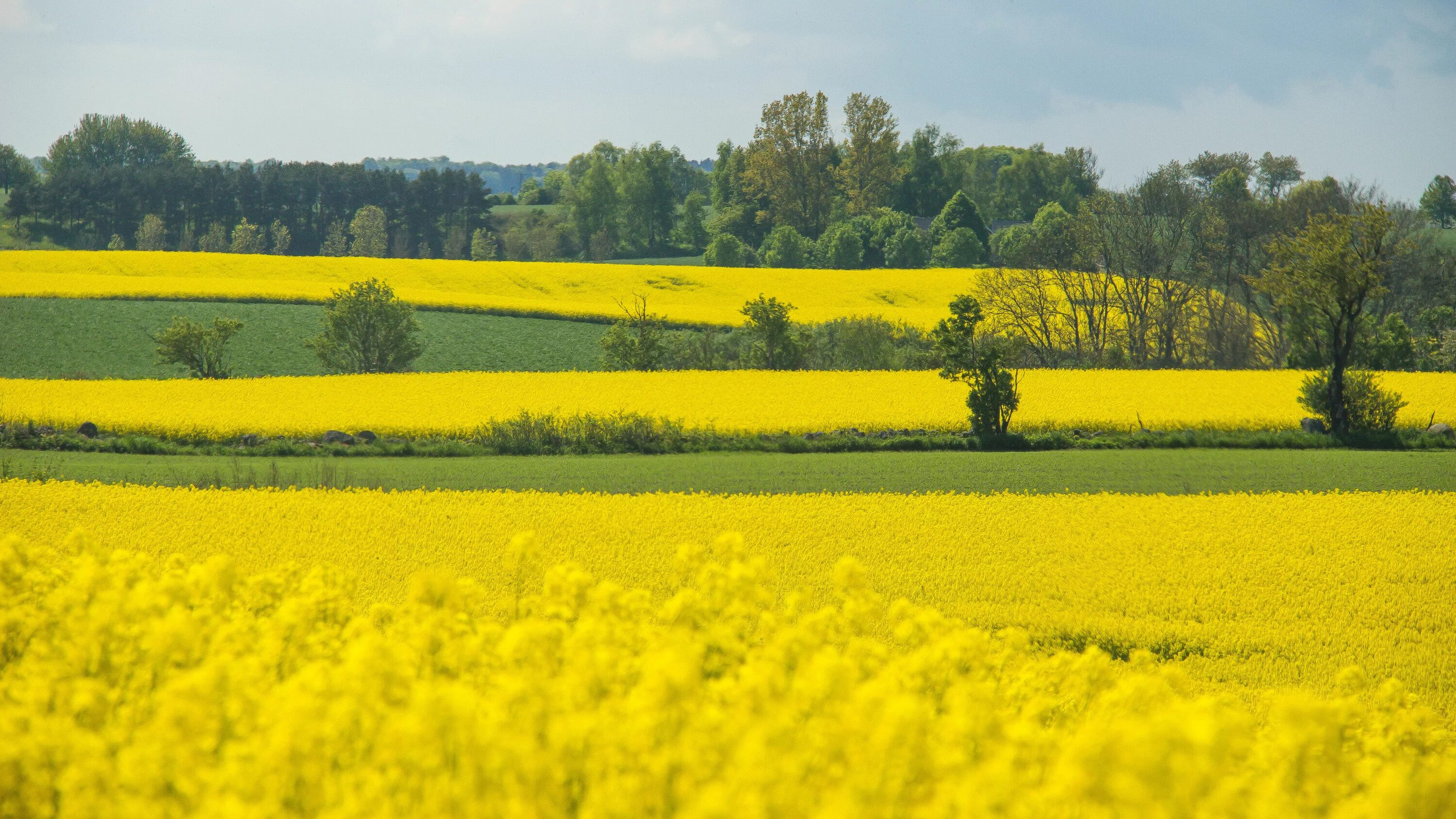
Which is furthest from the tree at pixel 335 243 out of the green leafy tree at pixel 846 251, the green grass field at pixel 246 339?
the green grass field at pixel 246 339

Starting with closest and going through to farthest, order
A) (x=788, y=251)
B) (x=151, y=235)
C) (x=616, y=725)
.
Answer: (x=616, y=725) < (x=788, y=251) < (x=151, y=235)

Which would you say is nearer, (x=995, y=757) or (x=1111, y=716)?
(x=995, y=757)

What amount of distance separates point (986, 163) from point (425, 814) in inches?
4727

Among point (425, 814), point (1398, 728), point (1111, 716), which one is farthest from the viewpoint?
point (1398, 728)

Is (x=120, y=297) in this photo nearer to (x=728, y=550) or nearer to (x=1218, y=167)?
(x=728, y=550)

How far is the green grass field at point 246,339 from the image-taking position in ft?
118

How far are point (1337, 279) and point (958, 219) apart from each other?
57252 mm

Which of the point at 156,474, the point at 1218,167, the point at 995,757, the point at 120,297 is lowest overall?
the point at 156,474

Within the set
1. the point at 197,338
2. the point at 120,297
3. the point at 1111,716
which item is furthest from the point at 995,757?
the point at 120,297

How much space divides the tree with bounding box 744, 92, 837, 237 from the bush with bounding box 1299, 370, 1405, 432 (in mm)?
64517

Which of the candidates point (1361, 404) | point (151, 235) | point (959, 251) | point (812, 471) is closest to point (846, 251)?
point (959, 251)

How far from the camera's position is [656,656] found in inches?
168

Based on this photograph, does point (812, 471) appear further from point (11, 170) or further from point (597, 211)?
point (11, 170)

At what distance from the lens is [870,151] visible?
8806 cm
